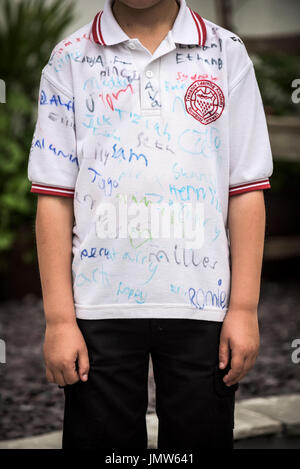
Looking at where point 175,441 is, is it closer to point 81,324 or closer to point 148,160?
point 81,324

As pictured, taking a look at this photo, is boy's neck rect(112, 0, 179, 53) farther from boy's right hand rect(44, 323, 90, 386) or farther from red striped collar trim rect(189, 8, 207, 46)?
boy's right hand rect(44, 323, 90, 386)

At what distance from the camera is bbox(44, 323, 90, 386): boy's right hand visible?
5.66 feet

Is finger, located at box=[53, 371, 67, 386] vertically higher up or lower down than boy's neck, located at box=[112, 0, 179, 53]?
lower down

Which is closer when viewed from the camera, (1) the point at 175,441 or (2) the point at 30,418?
(1) the point at 175,441

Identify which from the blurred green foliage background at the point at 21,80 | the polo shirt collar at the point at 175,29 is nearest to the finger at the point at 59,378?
the polo shirt collar at the point at 175,29

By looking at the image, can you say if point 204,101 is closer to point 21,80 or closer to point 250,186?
point 250,186

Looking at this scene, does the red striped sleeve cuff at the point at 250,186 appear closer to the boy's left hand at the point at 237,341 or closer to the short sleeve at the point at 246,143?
the short sleeve at the point at 246,143

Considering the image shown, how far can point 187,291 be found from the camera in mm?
1740

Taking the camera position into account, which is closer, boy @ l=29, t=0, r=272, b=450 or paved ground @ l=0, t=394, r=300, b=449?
boy @ l=29, t=0, r=272, b=450

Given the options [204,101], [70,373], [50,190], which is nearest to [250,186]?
[204,101]

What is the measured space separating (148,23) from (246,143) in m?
0.35

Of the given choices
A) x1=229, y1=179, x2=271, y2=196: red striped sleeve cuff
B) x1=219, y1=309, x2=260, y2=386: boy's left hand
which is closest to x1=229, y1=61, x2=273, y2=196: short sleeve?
x1=229, y1=179, x2=271, y2=196: red striped sleeve cuff
